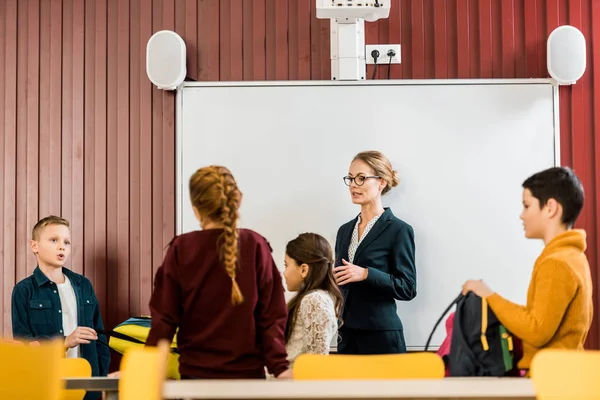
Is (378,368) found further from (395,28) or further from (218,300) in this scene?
(395,28)

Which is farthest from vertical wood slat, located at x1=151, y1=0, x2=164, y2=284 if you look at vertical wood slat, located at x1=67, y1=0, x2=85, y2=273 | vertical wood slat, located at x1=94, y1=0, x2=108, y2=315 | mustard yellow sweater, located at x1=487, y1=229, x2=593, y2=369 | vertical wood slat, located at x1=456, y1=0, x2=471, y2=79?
mustard yellow sweater, located at x1=487, y1=229, x2=593, y2=369

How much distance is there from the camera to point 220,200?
89.9 inches

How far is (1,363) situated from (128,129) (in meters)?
2.41

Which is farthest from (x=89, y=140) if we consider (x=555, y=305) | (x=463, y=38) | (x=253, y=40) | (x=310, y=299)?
(x=555, y=305)

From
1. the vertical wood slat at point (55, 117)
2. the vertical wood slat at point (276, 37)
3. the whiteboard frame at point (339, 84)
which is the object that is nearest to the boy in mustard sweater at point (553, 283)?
the whiteboard frame at point (339, 84)

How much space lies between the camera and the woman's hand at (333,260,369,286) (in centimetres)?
329

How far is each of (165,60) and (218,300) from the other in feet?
6.25

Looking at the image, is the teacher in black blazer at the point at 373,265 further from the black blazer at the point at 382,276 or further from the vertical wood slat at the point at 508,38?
the vertical wood slat at the point at 508,38

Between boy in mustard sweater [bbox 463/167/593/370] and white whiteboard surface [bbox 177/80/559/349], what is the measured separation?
1.34 meters

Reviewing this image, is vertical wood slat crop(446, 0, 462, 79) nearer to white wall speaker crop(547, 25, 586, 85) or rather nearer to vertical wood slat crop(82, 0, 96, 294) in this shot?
white wall speaker crop(547, 25, 586, 85)

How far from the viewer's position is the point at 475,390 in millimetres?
1580

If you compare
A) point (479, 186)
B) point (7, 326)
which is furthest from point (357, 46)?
point (7, 326)

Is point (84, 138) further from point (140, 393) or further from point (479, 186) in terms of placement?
point (140, 393)

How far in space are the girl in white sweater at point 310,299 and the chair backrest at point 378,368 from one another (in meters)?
0.72
